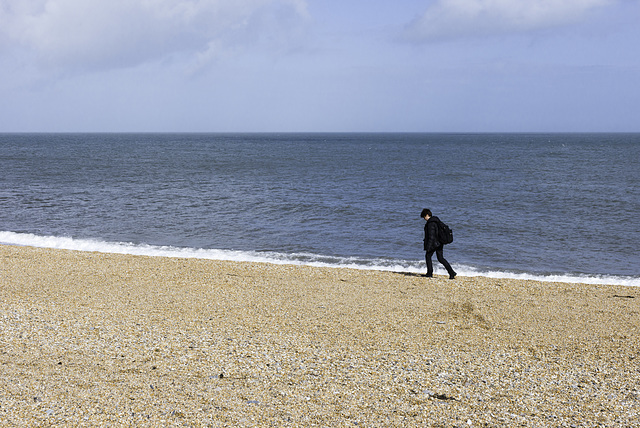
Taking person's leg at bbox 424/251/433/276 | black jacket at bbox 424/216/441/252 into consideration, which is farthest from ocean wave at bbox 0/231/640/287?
black jacket at bbox 424/216/441/252

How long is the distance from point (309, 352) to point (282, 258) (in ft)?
31.9

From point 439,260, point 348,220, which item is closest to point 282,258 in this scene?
point 439,260

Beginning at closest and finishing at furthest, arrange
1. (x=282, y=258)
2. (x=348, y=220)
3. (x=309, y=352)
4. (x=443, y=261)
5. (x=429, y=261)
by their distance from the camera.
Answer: (x=309, y=352)
(x=443, y=261)
(x=429, y=261)
(x=282, y=258)
(x=348, y=220)

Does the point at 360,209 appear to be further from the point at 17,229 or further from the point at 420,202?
the point at 17,229

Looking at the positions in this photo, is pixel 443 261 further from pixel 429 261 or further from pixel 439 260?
pixel 429 261

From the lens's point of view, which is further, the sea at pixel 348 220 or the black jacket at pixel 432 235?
the sea at pixel 348 220

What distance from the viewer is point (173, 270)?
1448 centimetres

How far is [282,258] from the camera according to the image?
1806 cm

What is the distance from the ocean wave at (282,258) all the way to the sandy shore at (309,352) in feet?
7.57

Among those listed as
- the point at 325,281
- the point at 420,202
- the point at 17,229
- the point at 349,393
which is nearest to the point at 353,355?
the point at 349,393

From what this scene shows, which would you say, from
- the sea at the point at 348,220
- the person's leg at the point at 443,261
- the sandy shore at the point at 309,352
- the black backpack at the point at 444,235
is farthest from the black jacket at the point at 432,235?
the sea at the point at 348,220

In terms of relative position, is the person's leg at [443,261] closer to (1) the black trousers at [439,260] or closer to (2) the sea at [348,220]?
(1) the black trousers at [439,260]

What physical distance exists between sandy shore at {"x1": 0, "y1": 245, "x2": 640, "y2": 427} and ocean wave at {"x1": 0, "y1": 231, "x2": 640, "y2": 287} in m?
2.31

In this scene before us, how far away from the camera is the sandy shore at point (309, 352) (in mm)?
6547
